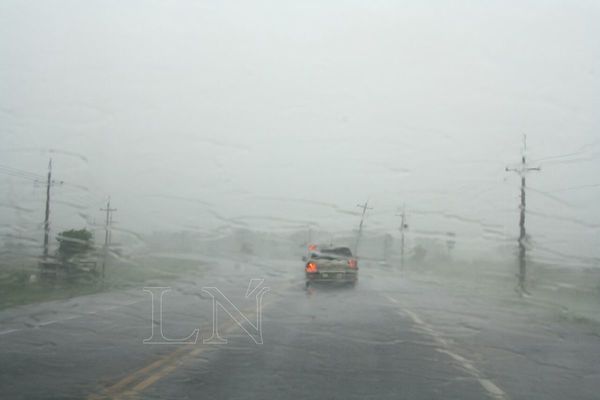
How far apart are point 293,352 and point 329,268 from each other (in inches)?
592

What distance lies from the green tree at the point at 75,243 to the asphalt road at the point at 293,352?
5.04 ft

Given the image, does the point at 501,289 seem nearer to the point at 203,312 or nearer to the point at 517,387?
the point at 203,312

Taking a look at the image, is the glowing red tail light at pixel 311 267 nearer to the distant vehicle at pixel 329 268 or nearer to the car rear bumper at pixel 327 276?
the distant vehicle at pixel 329 268

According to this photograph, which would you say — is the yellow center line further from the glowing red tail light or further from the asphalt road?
the glowing red tail light

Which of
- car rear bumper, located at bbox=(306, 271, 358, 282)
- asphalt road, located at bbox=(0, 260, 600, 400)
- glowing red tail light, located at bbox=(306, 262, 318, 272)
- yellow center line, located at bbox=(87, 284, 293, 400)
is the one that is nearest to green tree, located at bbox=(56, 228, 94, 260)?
asphalt road, located at bbox=(0, 260, 600, 400)

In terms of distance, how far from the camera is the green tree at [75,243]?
19755mm

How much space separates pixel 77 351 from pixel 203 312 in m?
5.50

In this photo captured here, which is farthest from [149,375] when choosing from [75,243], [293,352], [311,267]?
[311,267]

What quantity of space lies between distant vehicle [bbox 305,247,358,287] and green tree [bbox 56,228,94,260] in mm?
8105

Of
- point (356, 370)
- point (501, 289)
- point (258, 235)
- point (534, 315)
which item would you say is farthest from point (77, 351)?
point (501, 289)

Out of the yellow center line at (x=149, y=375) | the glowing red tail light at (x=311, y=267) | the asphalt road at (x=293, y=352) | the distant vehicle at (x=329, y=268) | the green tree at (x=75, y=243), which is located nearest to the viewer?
the yellow center line at (x=149, y=375)

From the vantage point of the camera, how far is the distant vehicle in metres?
25.7

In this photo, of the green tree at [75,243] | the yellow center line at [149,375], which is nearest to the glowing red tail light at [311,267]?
the green tree at [75,243]

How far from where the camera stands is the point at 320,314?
16.2 metres
